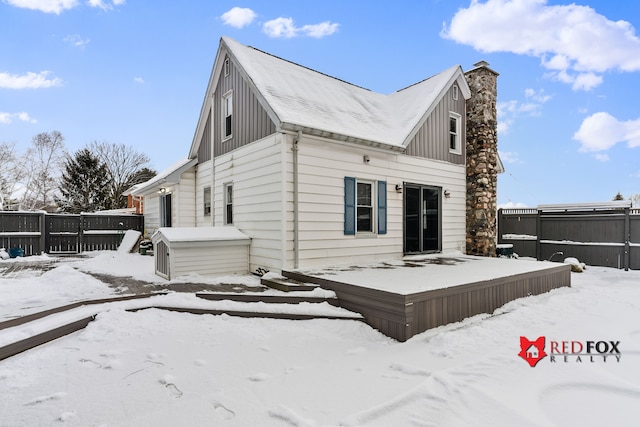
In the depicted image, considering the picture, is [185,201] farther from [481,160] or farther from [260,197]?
[481,160]

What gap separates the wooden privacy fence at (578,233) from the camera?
950 centimetres

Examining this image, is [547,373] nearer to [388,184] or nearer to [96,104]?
[388,184]

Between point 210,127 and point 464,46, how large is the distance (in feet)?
30.9

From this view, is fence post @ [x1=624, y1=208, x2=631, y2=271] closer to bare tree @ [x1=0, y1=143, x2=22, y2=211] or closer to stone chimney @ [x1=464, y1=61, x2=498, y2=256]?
→ stone chimney @ [x1=464, y1=61, x2=498, y2=256]

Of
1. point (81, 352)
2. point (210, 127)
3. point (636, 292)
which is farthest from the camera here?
point (210, 127)

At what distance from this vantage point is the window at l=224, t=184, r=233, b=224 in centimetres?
848

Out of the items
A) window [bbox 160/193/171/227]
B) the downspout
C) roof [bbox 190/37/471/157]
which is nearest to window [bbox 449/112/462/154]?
roof [bbox 190/37/471/157]

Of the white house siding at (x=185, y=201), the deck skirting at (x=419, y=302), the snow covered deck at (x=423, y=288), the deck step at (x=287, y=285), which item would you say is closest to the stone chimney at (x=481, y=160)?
the snow covered deck at (x=423, y=288)

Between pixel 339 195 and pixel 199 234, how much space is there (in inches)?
119

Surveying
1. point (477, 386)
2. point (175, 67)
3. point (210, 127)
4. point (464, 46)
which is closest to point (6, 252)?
point (210, 127)

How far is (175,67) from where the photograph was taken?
1556cm

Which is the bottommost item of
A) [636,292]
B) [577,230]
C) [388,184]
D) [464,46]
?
[636,292]

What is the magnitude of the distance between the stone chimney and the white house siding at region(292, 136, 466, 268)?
1896 mm

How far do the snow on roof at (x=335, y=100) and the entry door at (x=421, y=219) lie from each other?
1.50 meters
